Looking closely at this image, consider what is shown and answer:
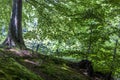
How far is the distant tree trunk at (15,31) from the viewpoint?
485 inches

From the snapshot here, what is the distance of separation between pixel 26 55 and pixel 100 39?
4311mm

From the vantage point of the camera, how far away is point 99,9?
38.8ft

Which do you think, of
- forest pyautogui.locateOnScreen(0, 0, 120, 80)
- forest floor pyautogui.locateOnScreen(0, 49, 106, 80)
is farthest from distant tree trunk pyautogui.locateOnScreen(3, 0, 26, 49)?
forest floor pyautogui.locateOnScreen(0, 49, 106, 80)

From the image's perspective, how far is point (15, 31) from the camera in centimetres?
1277

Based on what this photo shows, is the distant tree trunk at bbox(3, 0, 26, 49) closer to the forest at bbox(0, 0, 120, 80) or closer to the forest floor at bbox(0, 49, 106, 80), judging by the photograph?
the forest at bbox(0, 0, 120, 80)

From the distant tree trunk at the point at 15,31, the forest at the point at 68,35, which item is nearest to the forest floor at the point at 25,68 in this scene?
the forest at the point at 68,35

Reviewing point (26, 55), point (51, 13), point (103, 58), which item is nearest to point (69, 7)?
point (51, 13)

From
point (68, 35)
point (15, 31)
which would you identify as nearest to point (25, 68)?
point (15, 31)

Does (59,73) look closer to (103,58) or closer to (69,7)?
(103,58)

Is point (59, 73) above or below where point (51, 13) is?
below

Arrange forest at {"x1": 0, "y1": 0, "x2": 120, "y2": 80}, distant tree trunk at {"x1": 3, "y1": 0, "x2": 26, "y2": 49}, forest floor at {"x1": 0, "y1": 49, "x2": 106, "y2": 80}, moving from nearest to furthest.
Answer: forest floor at {"x1": 0, "y1": 49, "x2": 106, "y2": 80} < forest at {"x1": 0, "y1": 0, "x2": 120, "y2": 80} < distant tree trunk at {"x1": 3, "y1": 0, "x2": 26, "y2": 49}

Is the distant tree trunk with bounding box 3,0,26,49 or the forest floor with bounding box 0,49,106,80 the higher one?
the distant tree trunk with bounding box 3,0,26,49

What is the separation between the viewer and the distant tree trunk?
12320 millimetres

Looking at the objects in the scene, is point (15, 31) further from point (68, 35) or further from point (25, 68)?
point (25, 68)
